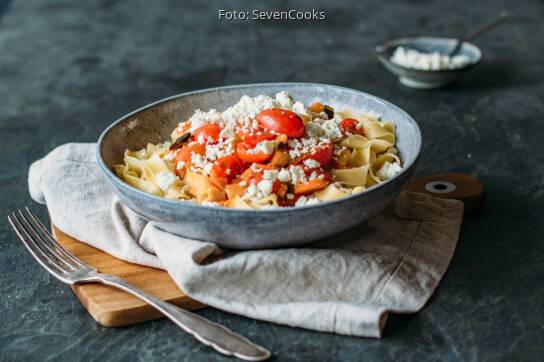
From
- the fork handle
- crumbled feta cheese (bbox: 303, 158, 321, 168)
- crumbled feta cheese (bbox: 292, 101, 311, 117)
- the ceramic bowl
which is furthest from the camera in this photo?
the ceramic bowl

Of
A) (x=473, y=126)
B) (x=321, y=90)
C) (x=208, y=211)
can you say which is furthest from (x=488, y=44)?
(x=208, y=211)

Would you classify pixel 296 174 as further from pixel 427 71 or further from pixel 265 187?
pixel 427 71

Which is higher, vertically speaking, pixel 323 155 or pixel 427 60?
pixel 323 155

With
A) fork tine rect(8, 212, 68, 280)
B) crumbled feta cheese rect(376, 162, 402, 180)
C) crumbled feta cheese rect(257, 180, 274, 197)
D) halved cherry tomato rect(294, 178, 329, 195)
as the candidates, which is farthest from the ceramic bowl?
fork tine rect(8, 212, 68, 280)

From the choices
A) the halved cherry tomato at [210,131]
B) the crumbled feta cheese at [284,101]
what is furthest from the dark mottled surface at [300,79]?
the crumbled feta cheese at [284,101]

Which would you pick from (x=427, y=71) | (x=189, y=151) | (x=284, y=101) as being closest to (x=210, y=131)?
(x=189, y=151)

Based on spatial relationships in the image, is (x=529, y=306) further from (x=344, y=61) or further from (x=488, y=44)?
(x=488, y=44)

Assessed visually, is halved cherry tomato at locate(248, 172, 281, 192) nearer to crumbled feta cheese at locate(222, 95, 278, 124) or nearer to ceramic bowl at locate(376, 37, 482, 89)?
crumbled feta cheese at locate(222, 95, 278, 124)
